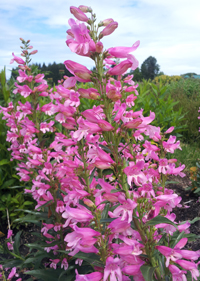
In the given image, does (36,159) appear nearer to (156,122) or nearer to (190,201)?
(190,201)

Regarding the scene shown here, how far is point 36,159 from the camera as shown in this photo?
262cm

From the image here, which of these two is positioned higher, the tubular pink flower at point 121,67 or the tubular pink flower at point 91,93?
the tubular pink flower at point 121,67

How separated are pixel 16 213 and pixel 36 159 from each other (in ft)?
6.10

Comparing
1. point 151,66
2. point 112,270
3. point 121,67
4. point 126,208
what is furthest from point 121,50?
point 151,66

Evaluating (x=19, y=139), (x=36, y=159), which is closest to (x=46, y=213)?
(x=36, y=159)

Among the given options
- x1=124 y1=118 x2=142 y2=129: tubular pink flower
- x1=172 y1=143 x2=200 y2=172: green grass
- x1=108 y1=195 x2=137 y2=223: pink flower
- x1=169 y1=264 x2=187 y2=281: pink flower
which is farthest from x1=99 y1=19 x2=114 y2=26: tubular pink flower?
x1=172 y1=143 x2=200 y2=172: green grass

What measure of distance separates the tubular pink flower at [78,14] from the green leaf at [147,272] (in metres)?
1.34

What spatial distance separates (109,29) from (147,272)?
127cm

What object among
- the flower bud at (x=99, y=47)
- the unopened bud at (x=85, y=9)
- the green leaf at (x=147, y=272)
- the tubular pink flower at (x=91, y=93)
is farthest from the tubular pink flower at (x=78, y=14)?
the green leaf at (x=147, y=272)

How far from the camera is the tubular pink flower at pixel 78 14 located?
51.8 inches

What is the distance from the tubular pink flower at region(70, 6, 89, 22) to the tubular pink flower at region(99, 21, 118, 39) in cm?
11

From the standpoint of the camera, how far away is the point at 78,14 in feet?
4.37

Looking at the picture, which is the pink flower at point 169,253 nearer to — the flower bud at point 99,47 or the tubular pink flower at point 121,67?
the tubular pink flower at point 121,67

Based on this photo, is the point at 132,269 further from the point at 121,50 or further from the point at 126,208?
the point at 121,50
